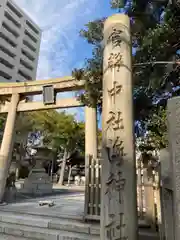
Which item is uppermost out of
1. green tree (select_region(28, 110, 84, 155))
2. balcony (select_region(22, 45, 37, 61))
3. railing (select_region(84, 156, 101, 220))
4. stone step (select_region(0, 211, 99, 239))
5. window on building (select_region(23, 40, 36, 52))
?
window on building (select_region(23, 40, 36, 52))

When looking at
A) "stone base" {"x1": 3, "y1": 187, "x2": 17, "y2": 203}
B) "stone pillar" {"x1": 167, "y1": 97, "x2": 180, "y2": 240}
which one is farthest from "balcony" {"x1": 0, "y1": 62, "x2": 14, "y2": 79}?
"stone pillar" {"x1": 167, "y1": 97, "x2": 180, "y2": 240}

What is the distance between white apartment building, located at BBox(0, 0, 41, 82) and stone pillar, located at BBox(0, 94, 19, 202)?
104 feet

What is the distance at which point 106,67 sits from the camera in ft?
11.4

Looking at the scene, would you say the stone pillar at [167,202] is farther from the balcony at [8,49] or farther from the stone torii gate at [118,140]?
the balcony at [8,49]

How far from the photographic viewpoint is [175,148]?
1.10 meters

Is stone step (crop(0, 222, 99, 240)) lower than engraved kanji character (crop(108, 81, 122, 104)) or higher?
lower

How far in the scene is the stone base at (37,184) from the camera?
10.7 m

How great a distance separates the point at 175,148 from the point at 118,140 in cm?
184

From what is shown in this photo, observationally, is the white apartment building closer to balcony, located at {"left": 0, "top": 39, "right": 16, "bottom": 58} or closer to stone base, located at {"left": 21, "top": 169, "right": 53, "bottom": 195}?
balcony, located at {"left": 0, "top": 39, "right": 16, "bottom": 58}

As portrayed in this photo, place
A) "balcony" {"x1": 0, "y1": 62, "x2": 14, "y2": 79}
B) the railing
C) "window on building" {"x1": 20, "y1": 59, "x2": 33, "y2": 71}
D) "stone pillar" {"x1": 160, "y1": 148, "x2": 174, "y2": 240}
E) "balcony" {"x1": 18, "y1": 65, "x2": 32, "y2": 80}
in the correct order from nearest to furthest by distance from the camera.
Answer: "stone pillar" {"x1": 160, "y1": 148, "x2": 174, "y2": 240} < the railing < "balcony" {"x1": 0, "y1": 62, "x2": 14, "y2": 79} < "balcony" {"x1": 18, "y1": 65, "x2": 32, "y2": 80} < "window on building" {"x1": 20, "y1": 59, "x2": 33, "y2": 71}

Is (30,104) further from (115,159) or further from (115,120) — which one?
(115,159)

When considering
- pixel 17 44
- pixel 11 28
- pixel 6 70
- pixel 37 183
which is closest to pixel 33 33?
pixel 17 44

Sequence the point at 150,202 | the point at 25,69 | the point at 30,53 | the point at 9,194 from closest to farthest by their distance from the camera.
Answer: the point at 150,202, the point at 9,194, the point at 25,69, the point at 30,53

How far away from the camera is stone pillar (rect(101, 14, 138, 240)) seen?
2.56 m
